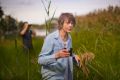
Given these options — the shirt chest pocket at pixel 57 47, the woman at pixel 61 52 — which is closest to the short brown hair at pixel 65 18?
the woman at pixel 61 52

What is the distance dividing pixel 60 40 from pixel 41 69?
25 centimetres

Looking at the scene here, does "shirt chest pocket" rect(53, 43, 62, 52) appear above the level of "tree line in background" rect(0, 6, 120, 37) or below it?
below

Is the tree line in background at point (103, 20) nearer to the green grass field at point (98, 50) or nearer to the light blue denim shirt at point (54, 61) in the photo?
the green grass field at point (98, 50)

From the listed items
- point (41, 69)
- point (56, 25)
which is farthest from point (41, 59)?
point (56, 25)

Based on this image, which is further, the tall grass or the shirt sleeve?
the tall grass

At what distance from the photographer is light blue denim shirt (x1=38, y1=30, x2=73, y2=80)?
2.88m

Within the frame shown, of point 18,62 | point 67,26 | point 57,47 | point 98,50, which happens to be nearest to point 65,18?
point 67,26

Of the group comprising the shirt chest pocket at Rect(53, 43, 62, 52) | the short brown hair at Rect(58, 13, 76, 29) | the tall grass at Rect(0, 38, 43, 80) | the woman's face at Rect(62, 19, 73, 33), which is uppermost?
the short brown hair at Rect(58, 13, 76, 29)

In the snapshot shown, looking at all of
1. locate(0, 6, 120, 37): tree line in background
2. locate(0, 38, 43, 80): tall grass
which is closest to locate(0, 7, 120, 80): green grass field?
locate(0, 6, 120, 37): tree line in background

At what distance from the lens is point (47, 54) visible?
9.53 feet

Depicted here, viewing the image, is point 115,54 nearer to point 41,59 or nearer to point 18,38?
point 41,59

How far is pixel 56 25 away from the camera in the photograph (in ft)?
9.53

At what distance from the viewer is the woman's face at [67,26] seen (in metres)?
2.86

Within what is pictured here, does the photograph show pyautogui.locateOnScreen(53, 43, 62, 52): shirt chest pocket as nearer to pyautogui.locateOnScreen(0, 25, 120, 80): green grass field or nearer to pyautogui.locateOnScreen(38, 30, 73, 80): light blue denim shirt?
pyautogui.locateOnScreen(38, 30, 73, 80): light blue denim shirt
